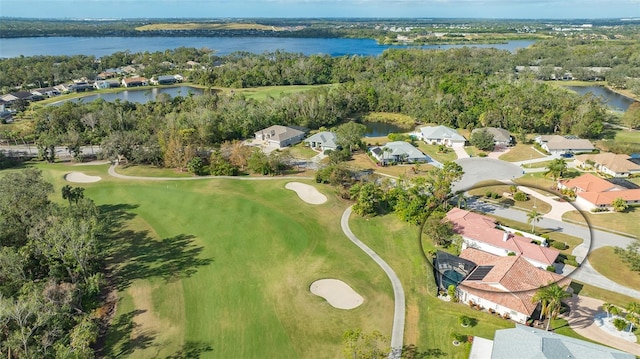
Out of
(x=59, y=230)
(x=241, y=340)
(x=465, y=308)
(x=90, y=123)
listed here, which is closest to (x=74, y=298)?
(x=59, y=230)

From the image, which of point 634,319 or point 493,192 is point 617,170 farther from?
point 634,319

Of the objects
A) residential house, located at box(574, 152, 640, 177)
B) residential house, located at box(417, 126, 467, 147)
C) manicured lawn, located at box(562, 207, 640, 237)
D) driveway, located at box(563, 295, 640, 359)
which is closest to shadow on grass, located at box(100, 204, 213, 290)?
driveway, located at box(563, 295, 640, 359)

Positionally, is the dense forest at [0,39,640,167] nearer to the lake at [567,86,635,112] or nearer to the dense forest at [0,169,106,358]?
the lake at [567,86,635,112]

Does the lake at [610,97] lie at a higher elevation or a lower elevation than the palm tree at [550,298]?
higher

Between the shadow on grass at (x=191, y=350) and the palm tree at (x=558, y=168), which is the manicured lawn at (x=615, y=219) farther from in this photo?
the shadow on grass at (x=191, y=350)

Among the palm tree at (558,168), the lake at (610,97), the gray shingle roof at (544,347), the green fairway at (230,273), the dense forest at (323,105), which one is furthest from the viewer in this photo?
the lake at (610,97)

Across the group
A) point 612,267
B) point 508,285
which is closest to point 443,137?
point 612,267

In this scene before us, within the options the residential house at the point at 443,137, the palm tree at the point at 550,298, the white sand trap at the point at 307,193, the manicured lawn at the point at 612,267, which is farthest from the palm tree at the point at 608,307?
the residential house at the point at 443,137
